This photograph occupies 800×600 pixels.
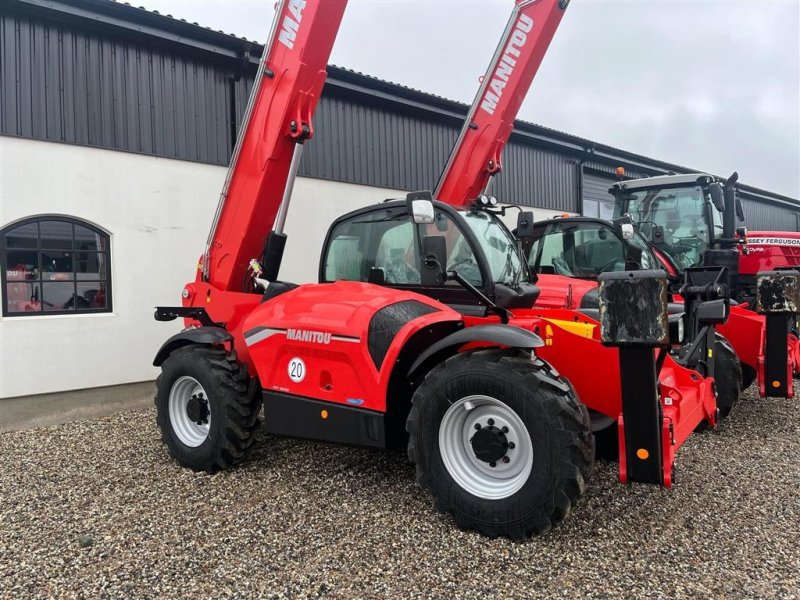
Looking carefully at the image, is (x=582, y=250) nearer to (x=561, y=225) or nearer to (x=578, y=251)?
(x=578, y=251)

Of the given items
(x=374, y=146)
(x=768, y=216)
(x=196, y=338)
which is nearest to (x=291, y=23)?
(x=196, y=338)

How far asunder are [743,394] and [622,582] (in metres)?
5.05

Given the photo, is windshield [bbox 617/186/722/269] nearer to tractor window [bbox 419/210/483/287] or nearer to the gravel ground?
the gravel ground

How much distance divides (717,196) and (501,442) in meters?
6.17

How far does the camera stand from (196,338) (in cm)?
451

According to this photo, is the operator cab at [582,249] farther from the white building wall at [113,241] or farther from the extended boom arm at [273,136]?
the white building wall at [113,241]

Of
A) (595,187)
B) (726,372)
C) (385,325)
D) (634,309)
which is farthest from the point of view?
(595,187)

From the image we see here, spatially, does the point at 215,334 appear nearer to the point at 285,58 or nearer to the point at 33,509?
the point at 33,509

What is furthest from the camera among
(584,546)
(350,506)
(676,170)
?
(676,170)

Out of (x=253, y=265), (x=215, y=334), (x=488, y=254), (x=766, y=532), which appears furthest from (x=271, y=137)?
(x=766, y=532)

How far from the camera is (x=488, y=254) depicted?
12.7 ft

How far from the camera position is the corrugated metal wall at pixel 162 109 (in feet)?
19.4

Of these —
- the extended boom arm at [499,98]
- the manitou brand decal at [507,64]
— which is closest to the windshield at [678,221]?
the extended boom arm at [499,98]

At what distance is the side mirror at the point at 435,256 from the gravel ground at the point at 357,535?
1.52 meters
